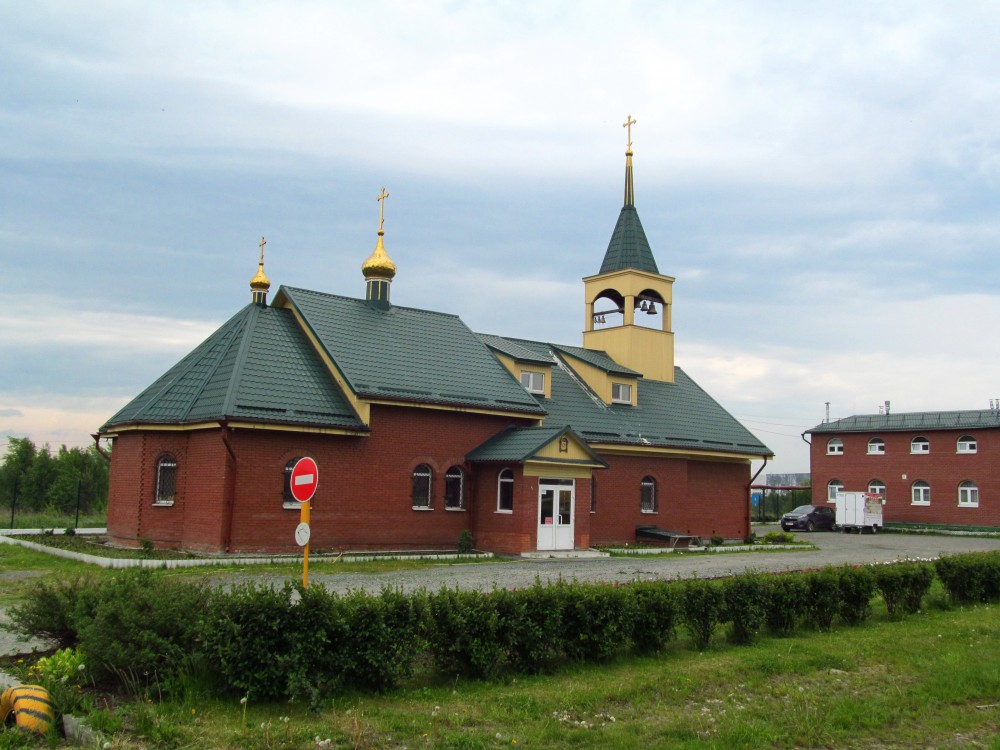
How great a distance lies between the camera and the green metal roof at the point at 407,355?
2312 centimetres

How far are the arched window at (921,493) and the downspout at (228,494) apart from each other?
34.9m

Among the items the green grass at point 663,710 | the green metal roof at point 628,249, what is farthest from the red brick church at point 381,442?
the green grass at point 663,710

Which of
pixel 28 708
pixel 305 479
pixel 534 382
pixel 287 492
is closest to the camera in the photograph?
pixel 28 708

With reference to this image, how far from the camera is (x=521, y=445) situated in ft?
77.4

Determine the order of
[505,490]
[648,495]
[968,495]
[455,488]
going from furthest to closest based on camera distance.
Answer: [968,495] → [648,495] → [455,488] → [505,490]

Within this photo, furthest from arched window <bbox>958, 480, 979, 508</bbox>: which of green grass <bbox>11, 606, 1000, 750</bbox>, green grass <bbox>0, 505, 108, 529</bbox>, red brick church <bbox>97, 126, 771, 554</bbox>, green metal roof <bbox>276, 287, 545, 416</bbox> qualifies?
green grass <bbox>0, 505, 108, 529</bbox>

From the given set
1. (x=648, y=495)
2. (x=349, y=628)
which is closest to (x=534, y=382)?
(x=648, y=495)

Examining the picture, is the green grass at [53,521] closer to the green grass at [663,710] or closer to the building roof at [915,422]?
the green grass at [663,710]

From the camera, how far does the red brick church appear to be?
68.5 feet

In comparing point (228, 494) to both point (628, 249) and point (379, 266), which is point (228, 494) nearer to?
point (379, 266)

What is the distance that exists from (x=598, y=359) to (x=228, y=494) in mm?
14910

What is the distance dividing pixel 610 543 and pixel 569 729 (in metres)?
19.9

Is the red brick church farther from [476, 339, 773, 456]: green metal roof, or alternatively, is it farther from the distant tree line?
the distant tree line

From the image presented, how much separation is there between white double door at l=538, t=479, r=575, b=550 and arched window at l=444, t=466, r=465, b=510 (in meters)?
2.20
